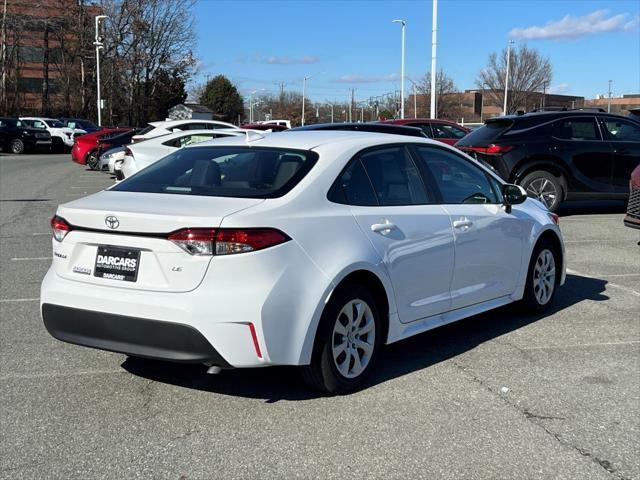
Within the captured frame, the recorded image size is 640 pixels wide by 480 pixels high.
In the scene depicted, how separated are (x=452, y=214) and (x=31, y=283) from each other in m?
4.80

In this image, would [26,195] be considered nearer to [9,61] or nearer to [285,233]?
[285,233]

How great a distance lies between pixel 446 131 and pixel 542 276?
11.4m

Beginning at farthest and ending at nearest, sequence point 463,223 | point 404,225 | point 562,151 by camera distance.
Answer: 1. point 562,151
2. point 463,223
3. point 404,225

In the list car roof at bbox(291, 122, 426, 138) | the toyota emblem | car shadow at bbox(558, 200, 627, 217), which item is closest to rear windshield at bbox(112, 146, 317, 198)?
the toyota emblem

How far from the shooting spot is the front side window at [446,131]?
17.2 metres

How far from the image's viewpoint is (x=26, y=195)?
1680 centimetres

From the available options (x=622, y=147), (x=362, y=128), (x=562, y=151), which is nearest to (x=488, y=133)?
(x=562, y=151)

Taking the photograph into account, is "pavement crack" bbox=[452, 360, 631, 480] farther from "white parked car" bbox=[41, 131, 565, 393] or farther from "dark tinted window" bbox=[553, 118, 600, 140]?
"dark tinted window" bbox=[553, 118, 600, 140]

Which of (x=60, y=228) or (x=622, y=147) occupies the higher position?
(x=622, y=147)

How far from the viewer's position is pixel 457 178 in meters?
5.72

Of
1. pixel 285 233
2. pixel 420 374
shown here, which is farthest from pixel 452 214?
pixel 285 233

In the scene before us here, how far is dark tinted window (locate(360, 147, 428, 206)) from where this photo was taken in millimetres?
4891

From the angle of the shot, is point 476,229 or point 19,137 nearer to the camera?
point 476,229

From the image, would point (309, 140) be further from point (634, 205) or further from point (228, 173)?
point (634, 205)
